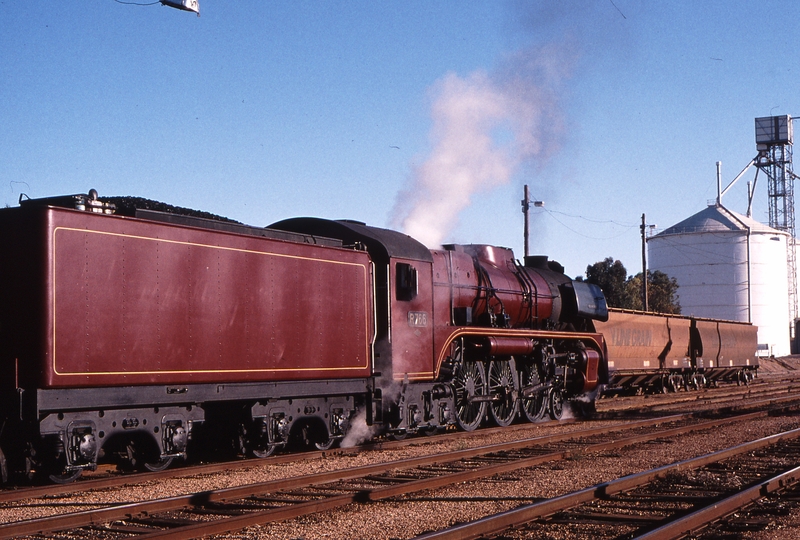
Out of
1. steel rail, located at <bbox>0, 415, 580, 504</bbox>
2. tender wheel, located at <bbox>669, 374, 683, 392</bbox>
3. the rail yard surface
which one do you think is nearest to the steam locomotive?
steel rail, located at <bbox>0, 415, 580, 504</bbox>

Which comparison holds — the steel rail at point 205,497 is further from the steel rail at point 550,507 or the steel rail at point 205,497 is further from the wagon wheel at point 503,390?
the wagon wheel at point 503,390

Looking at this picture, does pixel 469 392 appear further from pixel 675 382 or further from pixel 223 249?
pixel 675 382

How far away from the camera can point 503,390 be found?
1702 centimetres

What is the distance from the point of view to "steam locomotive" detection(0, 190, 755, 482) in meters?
9.26

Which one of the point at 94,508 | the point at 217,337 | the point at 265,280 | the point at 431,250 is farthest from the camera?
the point at 431,250

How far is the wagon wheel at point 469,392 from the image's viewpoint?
15.8 meters

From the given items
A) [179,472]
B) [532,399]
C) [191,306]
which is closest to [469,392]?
[532,399]

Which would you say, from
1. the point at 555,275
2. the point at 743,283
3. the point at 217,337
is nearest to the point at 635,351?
the point at 555,275

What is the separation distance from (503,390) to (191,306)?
8.10 meters

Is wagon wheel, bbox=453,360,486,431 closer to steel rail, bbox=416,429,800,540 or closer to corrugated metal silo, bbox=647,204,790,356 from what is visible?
steel rail, bbox=416,429,800,540

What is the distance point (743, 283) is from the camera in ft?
236

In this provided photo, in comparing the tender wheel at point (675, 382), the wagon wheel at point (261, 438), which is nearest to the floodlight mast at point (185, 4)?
the wagon wheel at point (261, 438)

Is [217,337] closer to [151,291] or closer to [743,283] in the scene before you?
[151,291]

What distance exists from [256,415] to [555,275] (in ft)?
33.5
